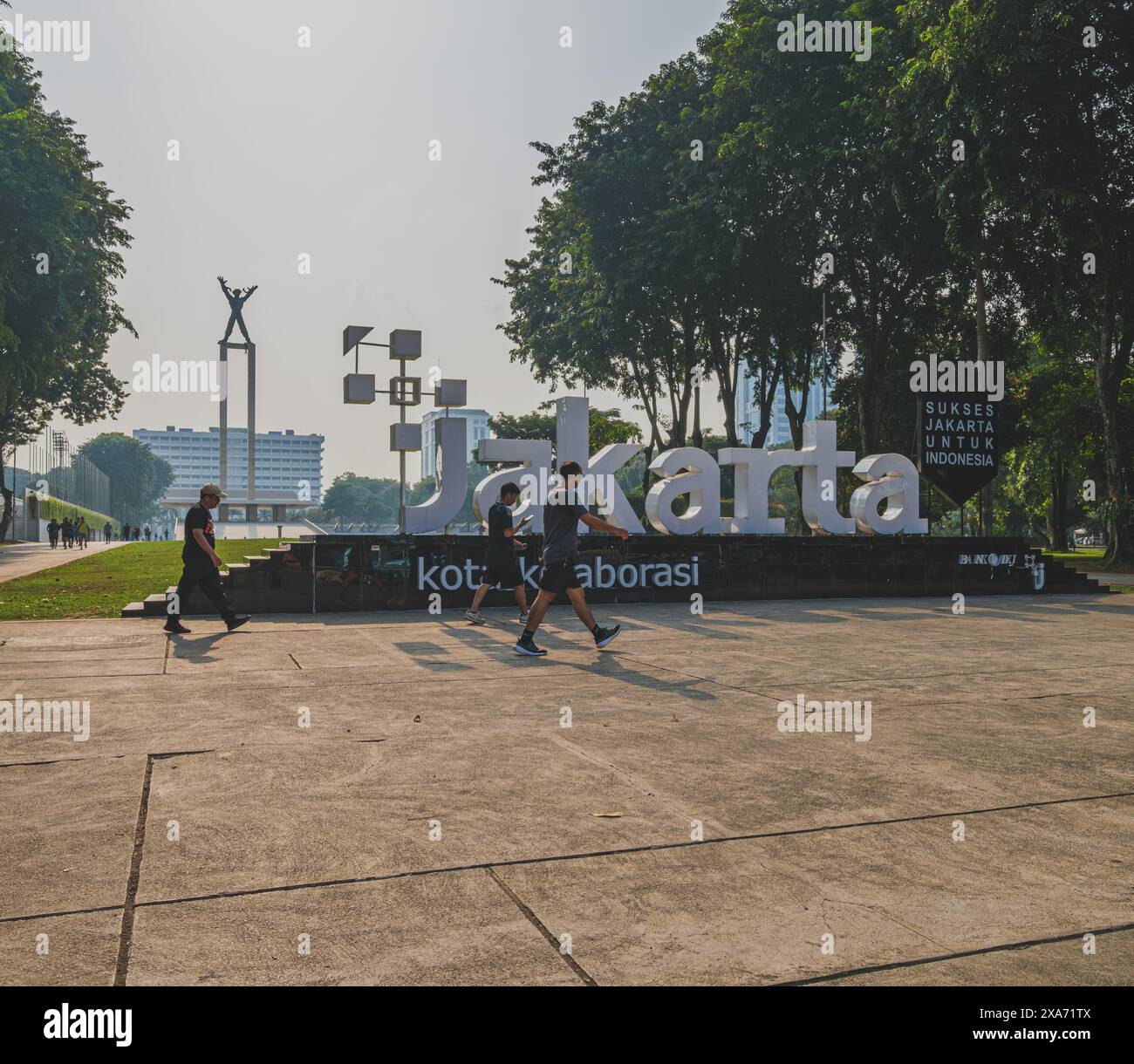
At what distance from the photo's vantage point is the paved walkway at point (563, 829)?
9.88ft

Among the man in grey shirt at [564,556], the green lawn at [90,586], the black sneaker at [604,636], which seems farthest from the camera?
the green lawn at [90,586]

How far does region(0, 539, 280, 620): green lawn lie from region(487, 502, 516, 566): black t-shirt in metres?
5.40

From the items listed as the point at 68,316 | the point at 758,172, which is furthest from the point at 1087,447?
the point at 68,316

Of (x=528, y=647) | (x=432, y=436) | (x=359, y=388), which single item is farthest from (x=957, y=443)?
(x=432, y=436)

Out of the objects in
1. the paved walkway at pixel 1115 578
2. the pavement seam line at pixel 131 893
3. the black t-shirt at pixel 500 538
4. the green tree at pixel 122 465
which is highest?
the green tree at pixel 122 465

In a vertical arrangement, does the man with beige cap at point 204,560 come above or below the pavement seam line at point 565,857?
above

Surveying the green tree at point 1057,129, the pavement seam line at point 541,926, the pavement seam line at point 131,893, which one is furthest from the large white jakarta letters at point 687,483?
the pavement seam line at point 541,926

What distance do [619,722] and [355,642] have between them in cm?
515

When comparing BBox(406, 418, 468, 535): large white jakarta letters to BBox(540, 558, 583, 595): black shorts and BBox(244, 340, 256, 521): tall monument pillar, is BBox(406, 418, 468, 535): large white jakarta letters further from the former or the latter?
BBox(244, 340, 256, 521): tall monument pillar

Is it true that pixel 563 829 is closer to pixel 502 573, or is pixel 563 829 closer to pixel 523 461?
pixel 502 573

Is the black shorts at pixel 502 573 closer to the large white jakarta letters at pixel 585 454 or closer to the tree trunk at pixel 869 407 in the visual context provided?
the large white jakarta letters at pixel 585 454

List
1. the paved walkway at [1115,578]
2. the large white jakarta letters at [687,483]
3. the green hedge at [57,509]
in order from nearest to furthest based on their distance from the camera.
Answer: the large white jakarta letters at [687,483] < the paved walkway at [1115,578] < the green hedge at [57,509]

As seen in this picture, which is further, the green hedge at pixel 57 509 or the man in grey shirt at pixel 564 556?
the green hedge at pixel 57 509

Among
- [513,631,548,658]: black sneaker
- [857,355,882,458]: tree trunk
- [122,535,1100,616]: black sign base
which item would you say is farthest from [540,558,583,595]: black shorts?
[857,355,882,458]: tree trunk
